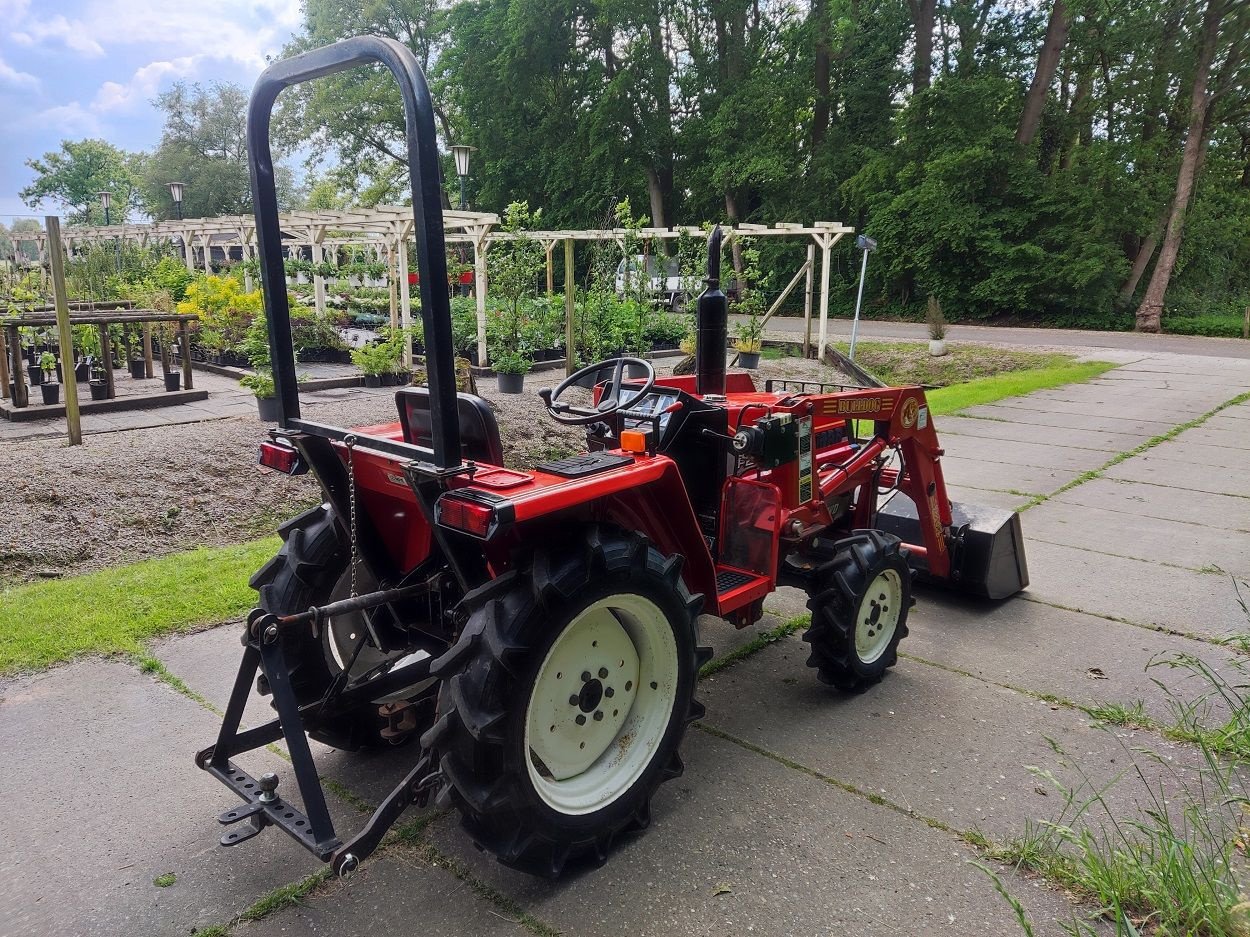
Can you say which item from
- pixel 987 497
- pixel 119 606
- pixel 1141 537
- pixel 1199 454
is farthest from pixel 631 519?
pixel 1199 454

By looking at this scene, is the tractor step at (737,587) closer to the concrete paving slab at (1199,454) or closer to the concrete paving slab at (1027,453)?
the concrete paving slab at (1027,453)

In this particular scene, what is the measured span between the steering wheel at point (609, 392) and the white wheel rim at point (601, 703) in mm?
726

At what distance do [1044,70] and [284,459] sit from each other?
90.0 feet

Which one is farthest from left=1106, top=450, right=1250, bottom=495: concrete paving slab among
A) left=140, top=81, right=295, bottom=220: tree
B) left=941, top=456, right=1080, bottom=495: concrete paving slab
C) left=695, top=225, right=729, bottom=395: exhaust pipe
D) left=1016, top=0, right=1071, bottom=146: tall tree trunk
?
left=140, top=81, right=295, bottom=220: tree

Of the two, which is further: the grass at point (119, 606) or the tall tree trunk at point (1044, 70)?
the tall tree trunk at point (1044, 70)

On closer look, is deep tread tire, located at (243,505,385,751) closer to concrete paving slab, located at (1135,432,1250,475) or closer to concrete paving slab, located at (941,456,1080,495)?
concrete paving slab, located at (941,456,1080,495)

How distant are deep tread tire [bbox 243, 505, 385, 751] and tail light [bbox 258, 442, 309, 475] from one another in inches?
7.2

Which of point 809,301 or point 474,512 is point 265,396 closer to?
point 474,512

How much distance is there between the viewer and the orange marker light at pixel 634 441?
2.67 meters

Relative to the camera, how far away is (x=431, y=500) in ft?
7.20

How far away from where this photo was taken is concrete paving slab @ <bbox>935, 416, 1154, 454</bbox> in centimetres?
858

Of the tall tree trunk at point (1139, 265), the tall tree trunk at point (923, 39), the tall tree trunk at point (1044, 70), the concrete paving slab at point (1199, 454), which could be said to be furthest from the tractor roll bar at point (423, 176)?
the tall tree trunk at point (923, 39)

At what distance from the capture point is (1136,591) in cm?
466

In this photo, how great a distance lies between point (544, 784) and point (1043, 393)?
11303mm
